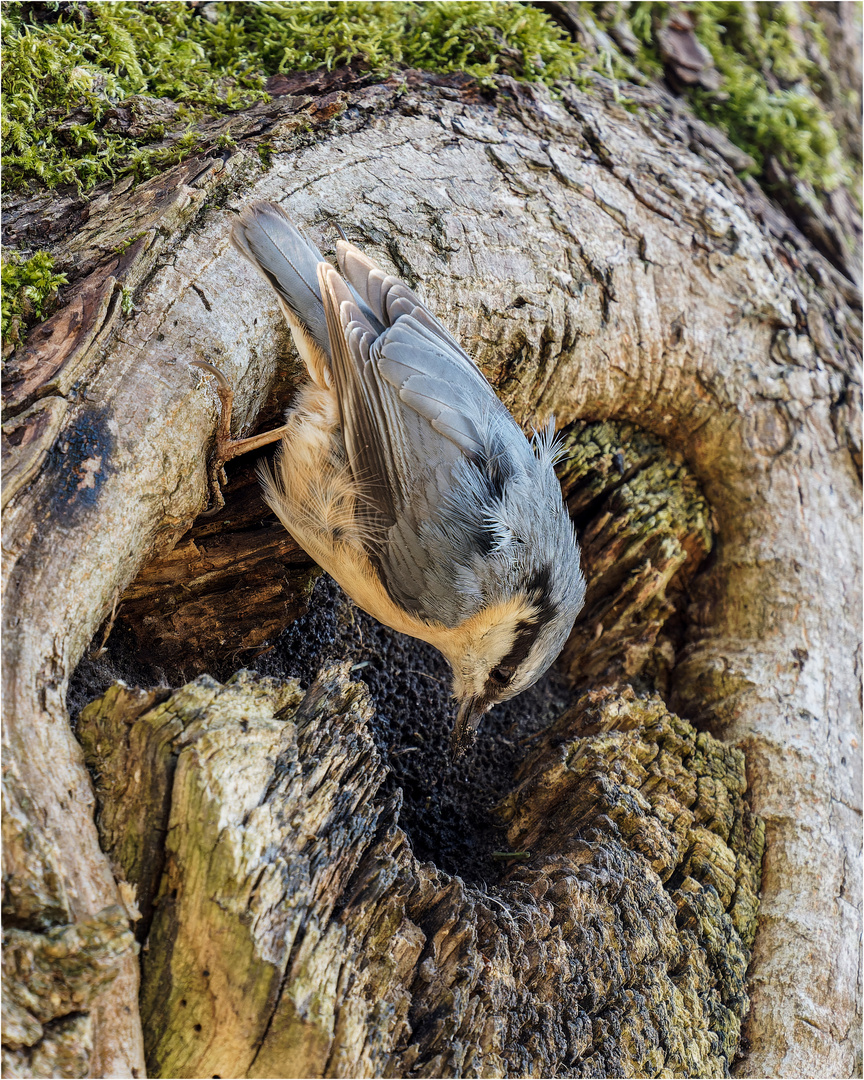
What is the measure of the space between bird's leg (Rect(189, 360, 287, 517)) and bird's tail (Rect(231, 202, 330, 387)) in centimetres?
24

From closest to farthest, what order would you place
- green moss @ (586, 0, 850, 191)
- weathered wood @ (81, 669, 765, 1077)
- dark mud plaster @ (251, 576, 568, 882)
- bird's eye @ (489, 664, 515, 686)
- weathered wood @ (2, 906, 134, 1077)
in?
1. weathered wood @ (2, 906, 134, 1077)
2. weathered wood @ (81, 669, 765, 1077)
3. dark mud plaster @ (251, 576, 568, 882)
4. bird's eye @ (489, 664, 515, 686)
5. green moss @ (586, 0, 850, 191)

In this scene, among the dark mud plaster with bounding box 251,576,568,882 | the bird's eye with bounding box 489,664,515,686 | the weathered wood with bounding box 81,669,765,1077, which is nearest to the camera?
the weathered wood with bounding box 81,669,765,1077

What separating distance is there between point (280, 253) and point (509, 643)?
1.23 m

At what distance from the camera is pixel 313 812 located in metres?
1.63

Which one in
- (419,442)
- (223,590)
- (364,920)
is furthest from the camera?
(223,590)

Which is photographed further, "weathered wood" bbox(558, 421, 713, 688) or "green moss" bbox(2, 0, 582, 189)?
"weathered wood" bbox(558, 421, 713, 688)

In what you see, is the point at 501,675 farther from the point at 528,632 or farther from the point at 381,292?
the point at 381,292

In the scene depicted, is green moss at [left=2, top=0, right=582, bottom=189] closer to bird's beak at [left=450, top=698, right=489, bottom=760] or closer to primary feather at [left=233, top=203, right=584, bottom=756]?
primary feather at [left=233, top=203, right=584, bottom=756]

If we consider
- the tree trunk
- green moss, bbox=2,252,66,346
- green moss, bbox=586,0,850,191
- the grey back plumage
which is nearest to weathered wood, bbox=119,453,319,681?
the tree trunk

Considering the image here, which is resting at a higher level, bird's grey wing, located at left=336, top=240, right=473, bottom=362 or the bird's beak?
bird's grey wing, located at left=336, top=240, right=473, bottom=362

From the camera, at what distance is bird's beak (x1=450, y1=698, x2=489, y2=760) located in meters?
2.51

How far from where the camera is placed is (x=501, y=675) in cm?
250

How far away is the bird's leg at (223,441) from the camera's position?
2021 mm

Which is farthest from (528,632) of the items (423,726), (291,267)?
(291,267)
